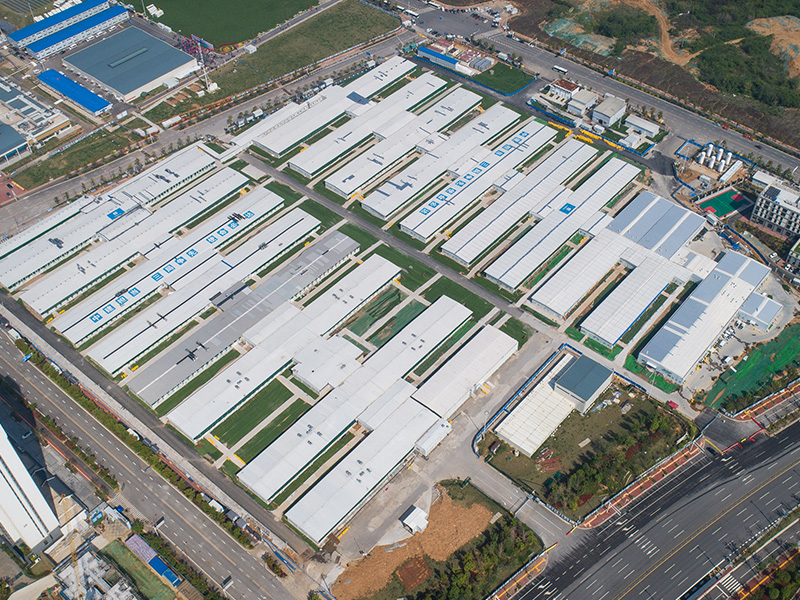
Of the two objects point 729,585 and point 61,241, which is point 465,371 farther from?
point 61,241

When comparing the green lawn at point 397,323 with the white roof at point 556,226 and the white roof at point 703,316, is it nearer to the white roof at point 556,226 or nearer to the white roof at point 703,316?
the white roof at point 556,226

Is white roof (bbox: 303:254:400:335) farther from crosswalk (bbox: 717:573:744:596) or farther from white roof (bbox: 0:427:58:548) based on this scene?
crosswalk (bbox: 717:573:744:596)

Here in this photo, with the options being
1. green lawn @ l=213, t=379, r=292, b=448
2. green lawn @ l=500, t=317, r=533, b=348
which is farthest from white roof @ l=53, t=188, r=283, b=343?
green lawn @ l=500, t=317, r=533, b=348

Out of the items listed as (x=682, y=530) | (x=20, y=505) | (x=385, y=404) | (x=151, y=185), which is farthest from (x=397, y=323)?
(x=151, y=185)

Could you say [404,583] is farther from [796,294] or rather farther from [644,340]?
[796,294]

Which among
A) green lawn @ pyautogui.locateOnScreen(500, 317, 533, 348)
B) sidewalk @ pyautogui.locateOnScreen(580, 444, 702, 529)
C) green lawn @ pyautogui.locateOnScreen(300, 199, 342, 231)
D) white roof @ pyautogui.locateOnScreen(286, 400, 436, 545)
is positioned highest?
green lawn @ pyautogui.locateOnScreen(300, 199, 342, 231)
